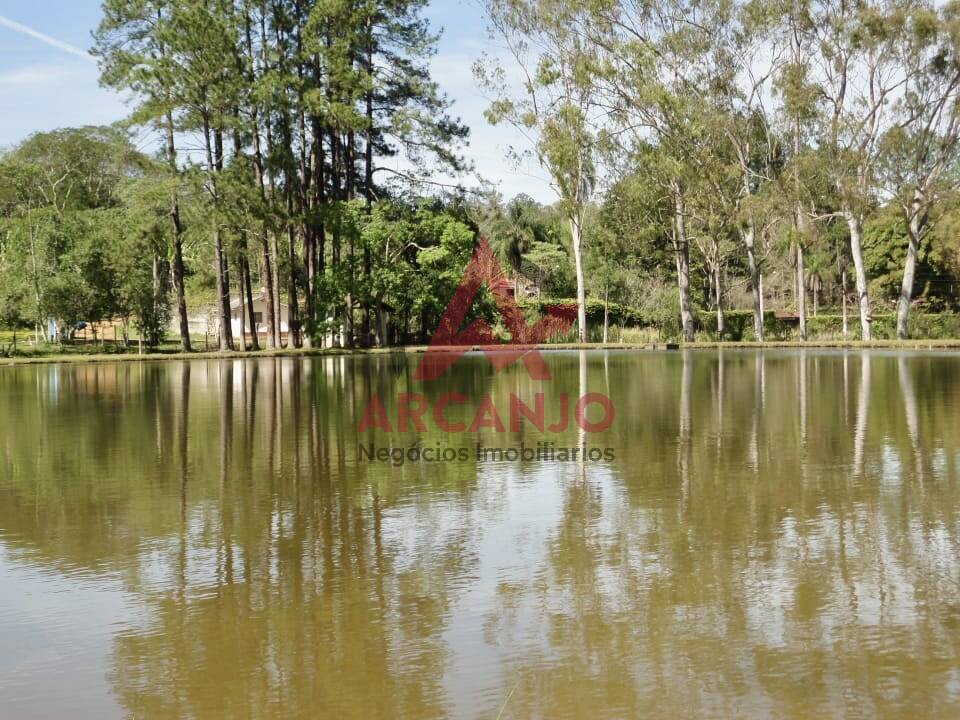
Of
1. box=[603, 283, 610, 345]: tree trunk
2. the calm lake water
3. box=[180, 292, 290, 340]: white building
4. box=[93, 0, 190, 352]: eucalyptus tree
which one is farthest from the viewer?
box=[180, 292, 290, 340]: white building

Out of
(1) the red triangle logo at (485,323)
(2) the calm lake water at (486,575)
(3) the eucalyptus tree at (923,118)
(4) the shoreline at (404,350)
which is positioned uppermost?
(3) the eucalyptus tree at (923,118)

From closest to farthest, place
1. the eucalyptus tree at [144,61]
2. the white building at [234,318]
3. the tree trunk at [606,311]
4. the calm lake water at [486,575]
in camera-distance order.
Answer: the calm lake water at [486,575] → the eucalyptus tree at [144,61] → the tree trunk at [606,311] → the white building at [234,318]

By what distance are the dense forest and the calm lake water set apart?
31.7 metres

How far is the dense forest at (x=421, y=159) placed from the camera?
43.9 m

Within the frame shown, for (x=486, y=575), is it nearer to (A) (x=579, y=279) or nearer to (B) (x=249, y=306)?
(B) (x=249, y=306)

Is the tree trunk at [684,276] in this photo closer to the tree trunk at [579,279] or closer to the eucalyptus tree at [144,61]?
the tree trunk at [579,279]

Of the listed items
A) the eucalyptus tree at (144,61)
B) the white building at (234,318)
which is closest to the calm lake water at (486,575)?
the eucalyptus tree at (144,61)

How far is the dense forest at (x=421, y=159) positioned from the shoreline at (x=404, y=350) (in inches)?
92.5

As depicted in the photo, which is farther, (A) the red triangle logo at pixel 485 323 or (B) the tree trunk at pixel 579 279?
(B) the tree trunk at pixel 579 279

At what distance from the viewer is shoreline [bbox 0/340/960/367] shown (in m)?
44.4

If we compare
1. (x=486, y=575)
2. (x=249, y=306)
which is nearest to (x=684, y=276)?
(x=249, y=306)

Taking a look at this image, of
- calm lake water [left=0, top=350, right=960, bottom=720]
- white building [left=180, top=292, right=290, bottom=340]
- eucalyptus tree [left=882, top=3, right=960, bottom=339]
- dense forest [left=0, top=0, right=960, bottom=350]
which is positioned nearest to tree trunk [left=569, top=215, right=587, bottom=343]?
dense forest [left=0, top=0, right=960, bottom=350]

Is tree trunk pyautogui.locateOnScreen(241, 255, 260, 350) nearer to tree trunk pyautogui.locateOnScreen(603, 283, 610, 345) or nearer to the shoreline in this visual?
the shoreline

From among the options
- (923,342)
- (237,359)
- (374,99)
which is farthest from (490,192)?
(923,342)
